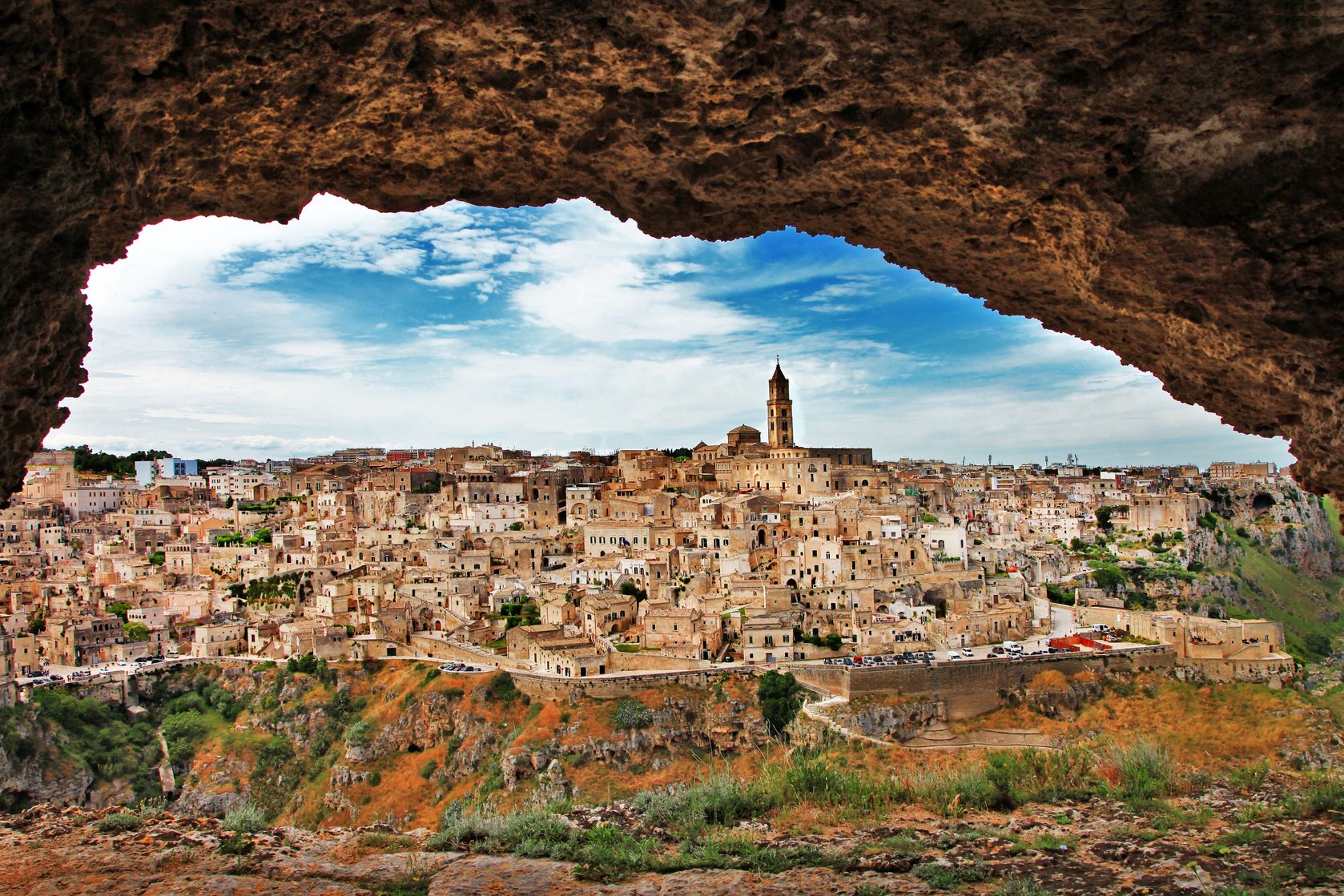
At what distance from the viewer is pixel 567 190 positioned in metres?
4.23

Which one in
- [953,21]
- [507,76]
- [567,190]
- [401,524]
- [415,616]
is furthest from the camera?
[401,524]

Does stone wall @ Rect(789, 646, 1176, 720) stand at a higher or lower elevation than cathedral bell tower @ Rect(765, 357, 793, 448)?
lower

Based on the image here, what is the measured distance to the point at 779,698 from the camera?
2505 centimetres

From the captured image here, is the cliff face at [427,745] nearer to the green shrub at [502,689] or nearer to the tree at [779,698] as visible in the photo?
the green shrub at [502,689]

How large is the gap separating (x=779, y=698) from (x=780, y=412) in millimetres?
34446

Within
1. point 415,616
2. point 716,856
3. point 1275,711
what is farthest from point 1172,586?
point 716,856

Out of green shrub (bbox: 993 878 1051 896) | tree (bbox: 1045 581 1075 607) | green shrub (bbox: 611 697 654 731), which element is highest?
green shrub (bbox: 993 878 1051 896)

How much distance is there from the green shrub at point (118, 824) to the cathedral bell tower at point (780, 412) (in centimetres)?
5283

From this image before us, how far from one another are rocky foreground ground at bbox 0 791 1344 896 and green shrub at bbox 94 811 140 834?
0.15 feet

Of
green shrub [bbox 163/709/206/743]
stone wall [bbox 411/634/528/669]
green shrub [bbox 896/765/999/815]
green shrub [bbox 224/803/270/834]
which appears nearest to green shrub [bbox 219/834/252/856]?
green shrub [bbox 224/803/270/834]

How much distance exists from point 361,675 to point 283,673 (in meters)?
3.22

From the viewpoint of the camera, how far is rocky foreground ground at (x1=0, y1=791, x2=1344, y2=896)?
410 centimetres

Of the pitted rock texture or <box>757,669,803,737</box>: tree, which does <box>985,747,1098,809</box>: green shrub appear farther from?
<box>757,669,803,737</box>: tree

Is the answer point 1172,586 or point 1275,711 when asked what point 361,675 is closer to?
point 1275,711
